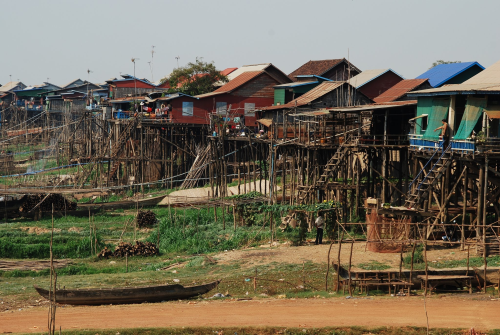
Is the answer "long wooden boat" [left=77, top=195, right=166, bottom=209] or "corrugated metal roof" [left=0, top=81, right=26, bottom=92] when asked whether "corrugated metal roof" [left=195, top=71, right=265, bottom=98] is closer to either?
"long wooden boat" [left=77, top=195, right=166, bottom=209]

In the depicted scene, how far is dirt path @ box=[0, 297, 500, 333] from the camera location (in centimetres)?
1633

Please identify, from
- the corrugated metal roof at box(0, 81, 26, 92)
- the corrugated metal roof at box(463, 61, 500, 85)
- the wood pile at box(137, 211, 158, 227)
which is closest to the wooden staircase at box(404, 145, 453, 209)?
the corrugated metal roof at box(463, 61, 500, 85)

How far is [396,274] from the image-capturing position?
19.5 metres

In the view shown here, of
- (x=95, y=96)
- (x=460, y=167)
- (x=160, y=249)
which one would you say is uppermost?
(x=95, y=96)

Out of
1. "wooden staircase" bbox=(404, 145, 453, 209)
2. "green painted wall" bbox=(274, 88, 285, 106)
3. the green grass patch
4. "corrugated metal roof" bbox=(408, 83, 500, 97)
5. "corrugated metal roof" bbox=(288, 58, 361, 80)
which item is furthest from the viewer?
"corrugated metal roof" bbox=(288, 58, 361, 80)

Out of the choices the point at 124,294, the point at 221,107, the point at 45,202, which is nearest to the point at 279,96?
the point at 221,107

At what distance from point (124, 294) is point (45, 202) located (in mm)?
20638

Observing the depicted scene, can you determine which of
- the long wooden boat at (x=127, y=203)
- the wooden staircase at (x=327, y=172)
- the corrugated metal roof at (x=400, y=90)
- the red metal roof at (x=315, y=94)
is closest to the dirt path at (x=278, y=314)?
the wooden staircase at (x=327, y=172)

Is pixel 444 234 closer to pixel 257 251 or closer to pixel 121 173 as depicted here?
pixel 257 251

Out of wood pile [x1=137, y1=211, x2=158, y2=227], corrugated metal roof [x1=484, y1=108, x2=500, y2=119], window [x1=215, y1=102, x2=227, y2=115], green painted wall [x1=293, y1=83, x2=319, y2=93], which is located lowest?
wood pile [x1=137, y1=211, x2=158, y2=227]

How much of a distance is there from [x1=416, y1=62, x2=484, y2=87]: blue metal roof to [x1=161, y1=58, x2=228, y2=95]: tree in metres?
22.3

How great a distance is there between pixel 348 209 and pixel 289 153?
5.41 meters

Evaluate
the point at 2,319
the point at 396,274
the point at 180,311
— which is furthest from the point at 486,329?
the point at 2,319

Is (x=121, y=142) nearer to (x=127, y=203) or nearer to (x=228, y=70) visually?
(x=127, y=203)
